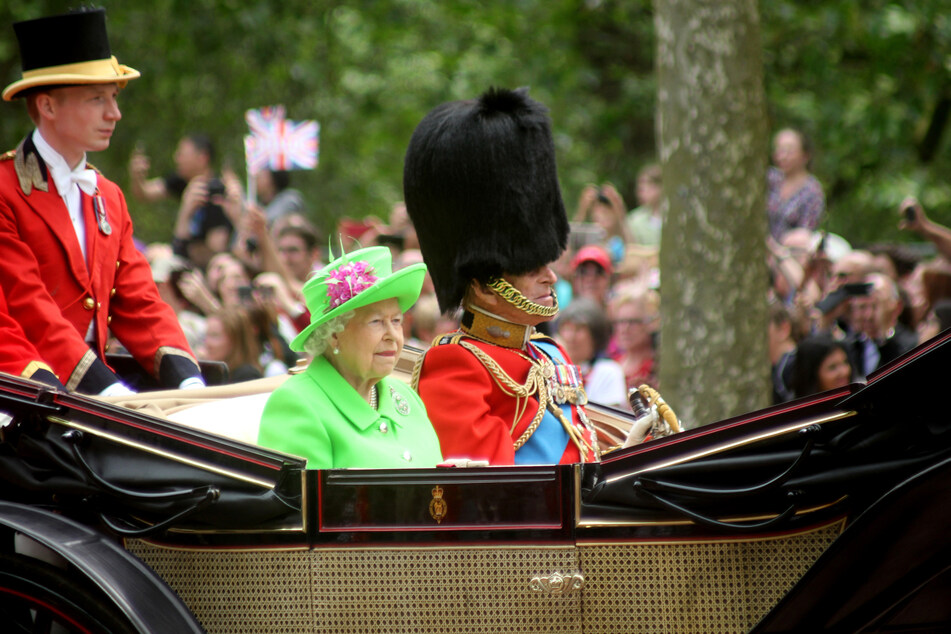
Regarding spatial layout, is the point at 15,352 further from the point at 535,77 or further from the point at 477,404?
the point at 535,77

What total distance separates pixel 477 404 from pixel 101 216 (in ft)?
4.57

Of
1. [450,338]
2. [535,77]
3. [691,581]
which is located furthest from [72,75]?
[535,77]

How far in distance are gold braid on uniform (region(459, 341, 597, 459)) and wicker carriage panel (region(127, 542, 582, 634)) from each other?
0.84 m

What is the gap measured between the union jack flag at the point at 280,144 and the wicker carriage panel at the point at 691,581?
6.21m

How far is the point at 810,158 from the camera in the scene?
26.3 ft

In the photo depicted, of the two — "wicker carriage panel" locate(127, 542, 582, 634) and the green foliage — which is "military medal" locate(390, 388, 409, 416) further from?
the green foliage

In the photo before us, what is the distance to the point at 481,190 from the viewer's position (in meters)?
3.76

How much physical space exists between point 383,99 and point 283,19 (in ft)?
11.8

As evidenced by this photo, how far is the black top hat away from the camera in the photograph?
12.2 ft

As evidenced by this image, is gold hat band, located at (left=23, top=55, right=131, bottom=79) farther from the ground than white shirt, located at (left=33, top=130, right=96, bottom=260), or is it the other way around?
gold hat band, located at (left=23, top=55, right=131, bottom=79)

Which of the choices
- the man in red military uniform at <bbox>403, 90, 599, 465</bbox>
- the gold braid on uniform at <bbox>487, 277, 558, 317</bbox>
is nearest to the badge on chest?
the man in red military uniform at <bbox>403, 90, 599, 465</bbox>

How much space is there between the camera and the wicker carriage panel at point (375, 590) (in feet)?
9.18

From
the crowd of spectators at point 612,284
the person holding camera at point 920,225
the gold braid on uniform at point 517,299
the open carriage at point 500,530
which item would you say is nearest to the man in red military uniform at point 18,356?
the open carriage at point 500,530

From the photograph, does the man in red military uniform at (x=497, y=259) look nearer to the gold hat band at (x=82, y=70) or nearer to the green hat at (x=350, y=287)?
the green hat at (x=350, y=287)
